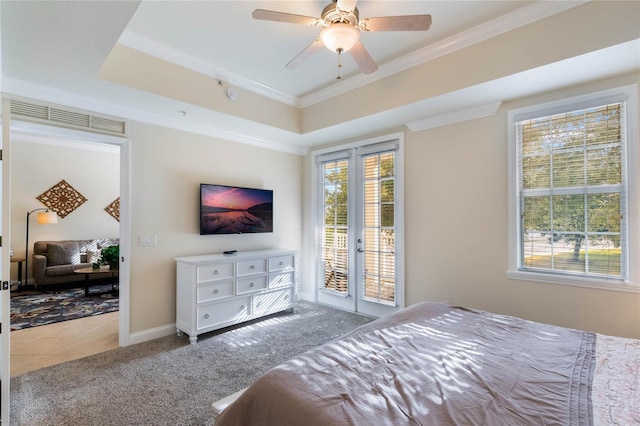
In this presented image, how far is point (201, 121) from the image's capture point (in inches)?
141

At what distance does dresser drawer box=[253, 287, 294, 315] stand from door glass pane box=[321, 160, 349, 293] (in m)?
0.69

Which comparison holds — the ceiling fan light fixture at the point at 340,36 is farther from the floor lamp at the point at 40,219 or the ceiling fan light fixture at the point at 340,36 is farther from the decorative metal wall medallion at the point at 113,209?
the decorative metal wall medallion at the point at 113,209

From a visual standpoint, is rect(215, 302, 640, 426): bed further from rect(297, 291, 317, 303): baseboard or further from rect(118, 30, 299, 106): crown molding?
rect(297, 291, 317, 303): baseboard

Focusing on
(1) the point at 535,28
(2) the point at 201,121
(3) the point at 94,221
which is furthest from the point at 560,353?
(3) the point at 94,221

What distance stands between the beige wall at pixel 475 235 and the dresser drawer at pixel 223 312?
201cm

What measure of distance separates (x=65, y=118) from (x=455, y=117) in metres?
3.89

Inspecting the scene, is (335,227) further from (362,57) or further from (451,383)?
(451,383)

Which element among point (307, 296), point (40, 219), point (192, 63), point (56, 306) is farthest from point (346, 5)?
point (40, 219)

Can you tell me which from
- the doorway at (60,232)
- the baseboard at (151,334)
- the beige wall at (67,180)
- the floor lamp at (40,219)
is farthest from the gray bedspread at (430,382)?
the beige wall at (67,180)

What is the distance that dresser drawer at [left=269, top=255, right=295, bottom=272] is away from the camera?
13.1 ft

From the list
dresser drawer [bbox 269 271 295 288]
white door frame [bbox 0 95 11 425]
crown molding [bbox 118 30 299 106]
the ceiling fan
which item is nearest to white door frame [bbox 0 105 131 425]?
white door frame [bbox 0 95 11 425]

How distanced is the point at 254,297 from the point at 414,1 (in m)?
3.39

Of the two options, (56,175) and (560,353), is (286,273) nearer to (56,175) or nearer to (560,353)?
(560,353)

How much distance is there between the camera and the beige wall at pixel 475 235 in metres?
2.55
